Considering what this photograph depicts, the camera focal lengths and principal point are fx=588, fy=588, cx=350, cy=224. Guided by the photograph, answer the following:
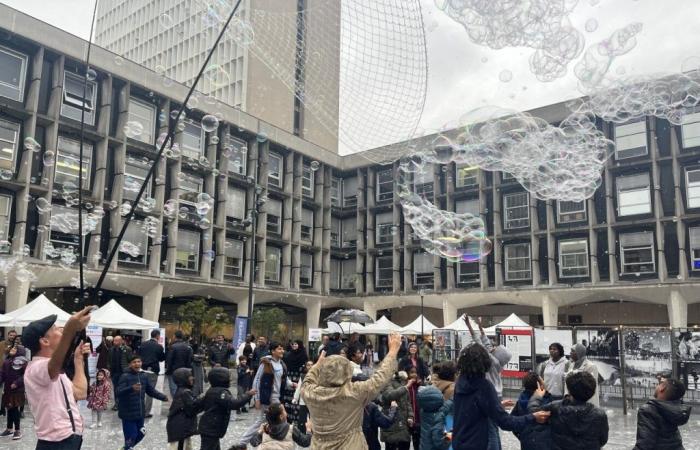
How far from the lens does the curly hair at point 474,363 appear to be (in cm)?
445

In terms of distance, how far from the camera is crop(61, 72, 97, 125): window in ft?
88.0

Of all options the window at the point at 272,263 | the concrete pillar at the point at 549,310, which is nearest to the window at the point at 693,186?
the concrete pillar at the point at 549,310

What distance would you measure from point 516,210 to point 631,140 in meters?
7.28

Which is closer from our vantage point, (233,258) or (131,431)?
(131,431)

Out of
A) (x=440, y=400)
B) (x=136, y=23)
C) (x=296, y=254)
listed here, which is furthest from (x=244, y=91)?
(x=440, y=400)

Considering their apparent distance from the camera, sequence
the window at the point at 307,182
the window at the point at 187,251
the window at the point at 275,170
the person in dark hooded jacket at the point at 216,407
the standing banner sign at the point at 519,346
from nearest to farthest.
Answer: the person in dark hooded jacket at the point at 216,407 < the standing banner sign at the point at 519,346 < the window at the point at 187,251 < the window at the point at 275,170 < the window at the point at 307,182

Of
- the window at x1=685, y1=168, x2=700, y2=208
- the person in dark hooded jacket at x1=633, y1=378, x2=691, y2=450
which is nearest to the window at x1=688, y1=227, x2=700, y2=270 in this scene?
the window at x1=685, y1=168, x2=700, y2=208

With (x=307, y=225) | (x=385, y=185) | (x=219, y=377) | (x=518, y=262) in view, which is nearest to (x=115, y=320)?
(x=219, y=377)

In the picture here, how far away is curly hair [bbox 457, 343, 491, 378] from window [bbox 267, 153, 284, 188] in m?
33.7

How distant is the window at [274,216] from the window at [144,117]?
9.11 meters

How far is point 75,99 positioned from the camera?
89.8 feet

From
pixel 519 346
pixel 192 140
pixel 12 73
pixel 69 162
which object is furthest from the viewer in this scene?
pixel 192 140

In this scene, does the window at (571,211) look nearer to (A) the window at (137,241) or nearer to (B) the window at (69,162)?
(A) the window at (137,241)

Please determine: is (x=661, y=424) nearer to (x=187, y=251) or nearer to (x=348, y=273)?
(x=187, y=251)
